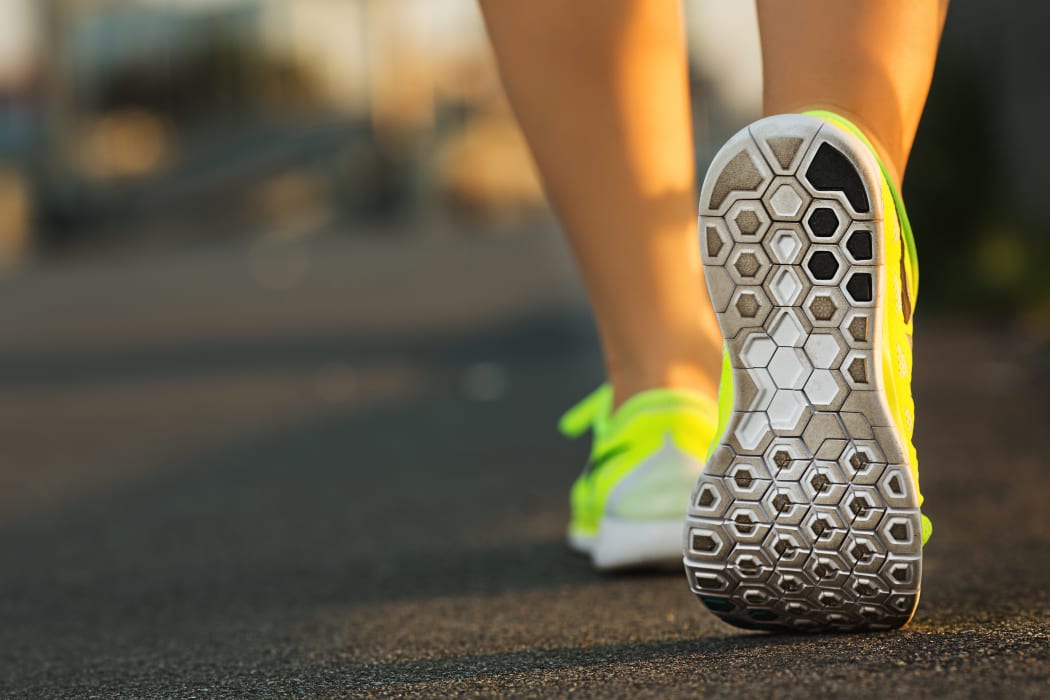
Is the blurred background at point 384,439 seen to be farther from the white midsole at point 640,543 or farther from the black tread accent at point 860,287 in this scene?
the black tread accent at point 860,287

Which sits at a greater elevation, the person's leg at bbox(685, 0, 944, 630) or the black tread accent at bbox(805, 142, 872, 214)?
the black tread accent at bbox(805, 142, 872, 214)

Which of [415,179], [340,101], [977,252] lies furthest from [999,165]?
[340,101]

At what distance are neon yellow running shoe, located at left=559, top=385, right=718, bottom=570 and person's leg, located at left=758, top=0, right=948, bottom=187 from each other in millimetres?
371

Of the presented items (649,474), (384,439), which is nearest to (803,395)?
(649,474)

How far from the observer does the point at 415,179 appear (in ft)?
54.4

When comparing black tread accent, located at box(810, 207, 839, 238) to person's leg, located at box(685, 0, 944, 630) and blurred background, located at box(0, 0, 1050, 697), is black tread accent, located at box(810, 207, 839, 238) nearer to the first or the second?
person's leg, located at box(685, 0, 944, 630)

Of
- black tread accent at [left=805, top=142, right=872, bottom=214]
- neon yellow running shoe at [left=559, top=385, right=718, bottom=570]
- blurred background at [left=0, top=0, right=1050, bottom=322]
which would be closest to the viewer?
black tread accent at [left=805, top=142, right=872, bottom=214]

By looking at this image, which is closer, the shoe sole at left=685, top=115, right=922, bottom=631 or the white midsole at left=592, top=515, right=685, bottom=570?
the shoe sole at left=685, top=115, right=922, bottom=631

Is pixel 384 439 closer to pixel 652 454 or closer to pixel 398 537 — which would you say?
pixel 398 537

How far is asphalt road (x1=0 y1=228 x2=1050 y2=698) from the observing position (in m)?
0.92

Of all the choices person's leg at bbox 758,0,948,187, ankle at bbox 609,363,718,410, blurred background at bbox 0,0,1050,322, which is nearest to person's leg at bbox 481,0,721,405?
ankle at bbox 609,363,718,410

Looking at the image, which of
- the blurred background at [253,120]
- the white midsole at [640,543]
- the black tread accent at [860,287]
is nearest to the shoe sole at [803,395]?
the black tread accent at [860,287]

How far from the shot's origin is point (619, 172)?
4.25 feet

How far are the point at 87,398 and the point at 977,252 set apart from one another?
257 cm
